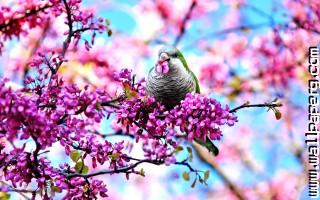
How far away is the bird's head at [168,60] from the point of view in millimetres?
2877

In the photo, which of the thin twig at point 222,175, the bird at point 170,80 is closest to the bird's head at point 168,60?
the bird at point 170,80

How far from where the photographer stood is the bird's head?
288cm

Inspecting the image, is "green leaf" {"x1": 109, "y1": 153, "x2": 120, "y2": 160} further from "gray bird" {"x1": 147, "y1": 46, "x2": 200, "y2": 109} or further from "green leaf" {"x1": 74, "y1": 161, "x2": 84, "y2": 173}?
"gray bird" {"x1": 147, "y1": 46, "x2": 200, "y2": 109}

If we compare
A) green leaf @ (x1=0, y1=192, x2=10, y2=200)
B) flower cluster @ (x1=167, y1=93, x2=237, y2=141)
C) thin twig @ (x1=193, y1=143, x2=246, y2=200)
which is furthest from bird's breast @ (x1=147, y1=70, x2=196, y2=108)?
thin twig @ (x1=193, y1=143, x2=246, y2=200)

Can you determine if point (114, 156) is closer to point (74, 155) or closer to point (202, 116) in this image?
point (74, 155)

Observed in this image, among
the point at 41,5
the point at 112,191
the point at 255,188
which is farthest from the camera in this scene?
the point at 112,191

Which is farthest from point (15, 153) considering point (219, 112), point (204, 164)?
point (204, 164)

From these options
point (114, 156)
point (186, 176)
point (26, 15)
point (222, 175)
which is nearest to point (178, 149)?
point (186, 176)

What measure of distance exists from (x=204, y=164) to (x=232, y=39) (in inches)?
107

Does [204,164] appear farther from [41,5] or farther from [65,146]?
[65,146]

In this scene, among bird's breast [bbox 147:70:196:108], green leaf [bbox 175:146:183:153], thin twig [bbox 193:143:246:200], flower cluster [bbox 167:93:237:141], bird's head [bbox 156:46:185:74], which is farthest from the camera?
thin twig [bbox 193:143:246:200]

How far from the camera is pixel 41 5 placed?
316 centimetres

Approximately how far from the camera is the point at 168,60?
115 inches

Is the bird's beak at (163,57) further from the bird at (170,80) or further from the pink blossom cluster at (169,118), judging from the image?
the pink blossom cluster at (169,118)
